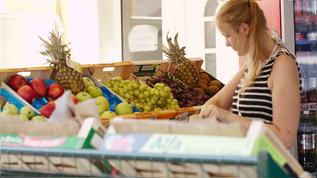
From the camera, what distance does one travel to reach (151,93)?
132 inches

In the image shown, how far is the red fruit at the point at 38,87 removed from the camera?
9.71 feet

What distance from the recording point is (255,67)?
82.2 inches

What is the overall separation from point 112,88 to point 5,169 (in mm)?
2257

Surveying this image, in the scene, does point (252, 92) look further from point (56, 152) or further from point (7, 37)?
point (7, 37)

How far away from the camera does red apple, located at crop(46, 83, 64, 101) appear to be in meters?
2.98

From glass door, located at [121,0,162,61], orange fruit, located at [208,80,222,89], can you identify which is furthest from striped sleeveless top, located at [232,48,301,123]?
glass door, located at [121,0,162,61]

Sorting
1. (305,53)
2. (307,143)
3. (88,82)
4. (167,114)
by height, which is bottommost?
(307,143)

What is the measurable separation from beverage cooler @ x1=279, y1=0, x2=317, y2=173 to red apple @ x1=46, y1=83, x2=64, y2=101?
85.0 inches

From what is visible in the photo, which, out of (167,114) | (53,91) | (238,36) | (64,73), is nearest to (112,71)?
(64,73)

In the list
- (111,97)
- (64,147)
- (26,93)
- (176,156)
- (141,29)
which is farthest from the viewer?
(141,29)

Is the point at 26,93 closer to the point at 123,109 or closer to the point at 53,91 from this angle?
the point at 53,91

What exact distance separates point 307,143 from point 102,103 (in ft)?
7.23

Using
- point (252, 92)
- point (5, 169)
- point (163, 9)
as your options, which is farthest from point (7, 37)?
point (5, 169)

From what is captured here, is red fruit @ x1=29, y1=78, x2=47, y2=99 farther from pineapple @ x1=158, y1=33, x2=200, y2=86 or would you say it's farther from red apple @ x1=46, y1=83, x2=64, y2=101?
pineapple @ x1=158, y1=33, x2=200, y2=86
